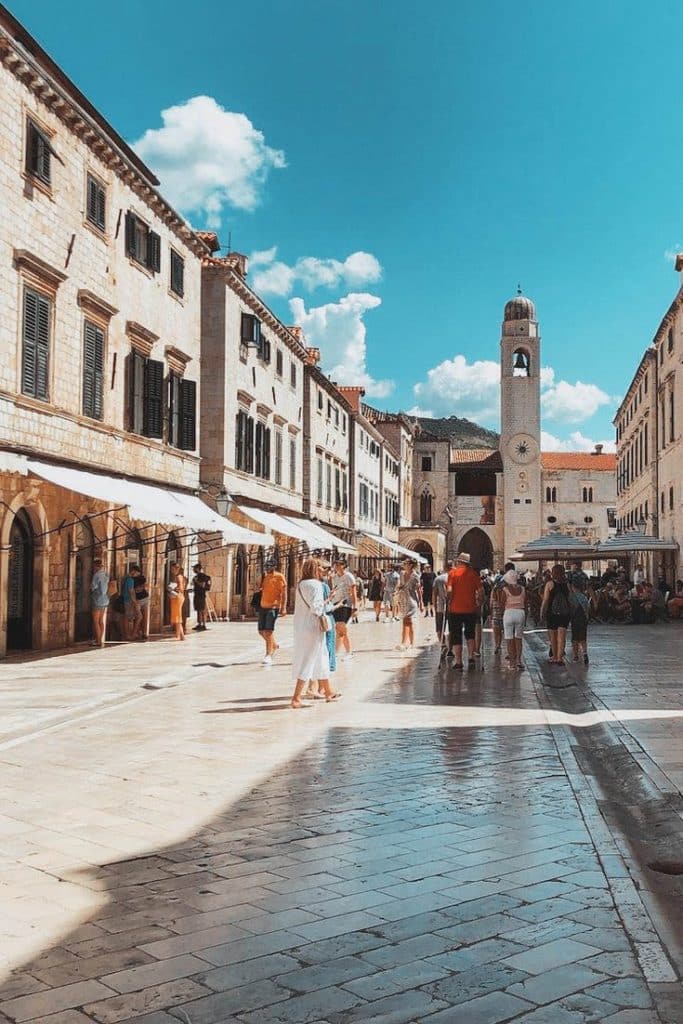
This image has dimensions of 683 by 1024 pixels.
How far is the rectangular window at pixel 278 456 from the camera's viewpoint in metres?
35.7

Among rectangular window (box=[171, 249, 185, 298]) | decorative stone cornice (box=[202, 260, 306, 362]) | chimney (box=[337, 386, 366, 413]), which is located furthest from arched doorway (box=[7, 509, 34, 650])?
chimney (box=[337, 386, 366, 413])

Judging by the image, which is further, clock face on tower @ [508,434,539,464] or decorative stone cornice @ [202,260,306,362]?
clock face on tower @ [508,434,539,464]

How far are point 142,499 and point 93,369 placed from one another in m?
3.14

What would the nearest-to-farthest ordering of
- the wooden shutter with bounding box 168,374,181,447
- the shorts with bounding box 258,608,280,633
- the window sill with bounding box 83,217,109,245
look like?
the shorts with bounding box 258,608,280,633, the window sill with bounding box 83,217,109,245, the wooden shutter with bounding box 168,374,181,447

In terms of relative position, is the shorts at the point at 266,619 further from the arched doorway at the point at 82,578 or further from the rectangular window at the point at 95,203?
the rectangular window at the point at 95,203

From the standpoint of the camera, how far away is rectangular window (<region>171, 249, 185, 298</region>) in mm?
25141

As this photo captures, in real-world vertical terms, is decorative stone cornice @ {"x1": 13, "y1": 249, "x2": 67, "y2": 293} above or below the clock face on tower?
below

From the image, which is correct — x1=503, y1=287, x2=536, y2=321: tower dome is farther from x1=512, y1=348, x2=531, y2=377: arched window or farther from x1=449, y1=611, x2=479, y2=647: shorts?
x1=449, y1=611, x2=479, y2=647: shorts

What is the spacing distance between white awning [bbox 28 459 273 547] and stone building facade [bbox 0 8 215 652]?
109 mm

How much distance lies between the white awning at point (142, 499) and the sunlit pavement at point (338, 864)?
5.06 m

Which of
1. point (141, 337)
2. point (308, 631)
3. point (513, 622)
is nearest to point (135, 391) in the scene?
point (141, 337)

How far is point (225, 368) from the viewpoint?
28.8m

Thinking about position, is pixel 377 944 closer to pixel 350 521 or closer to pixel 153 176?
pixel 153 176

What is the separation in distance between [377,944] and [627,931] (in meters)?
1.08
